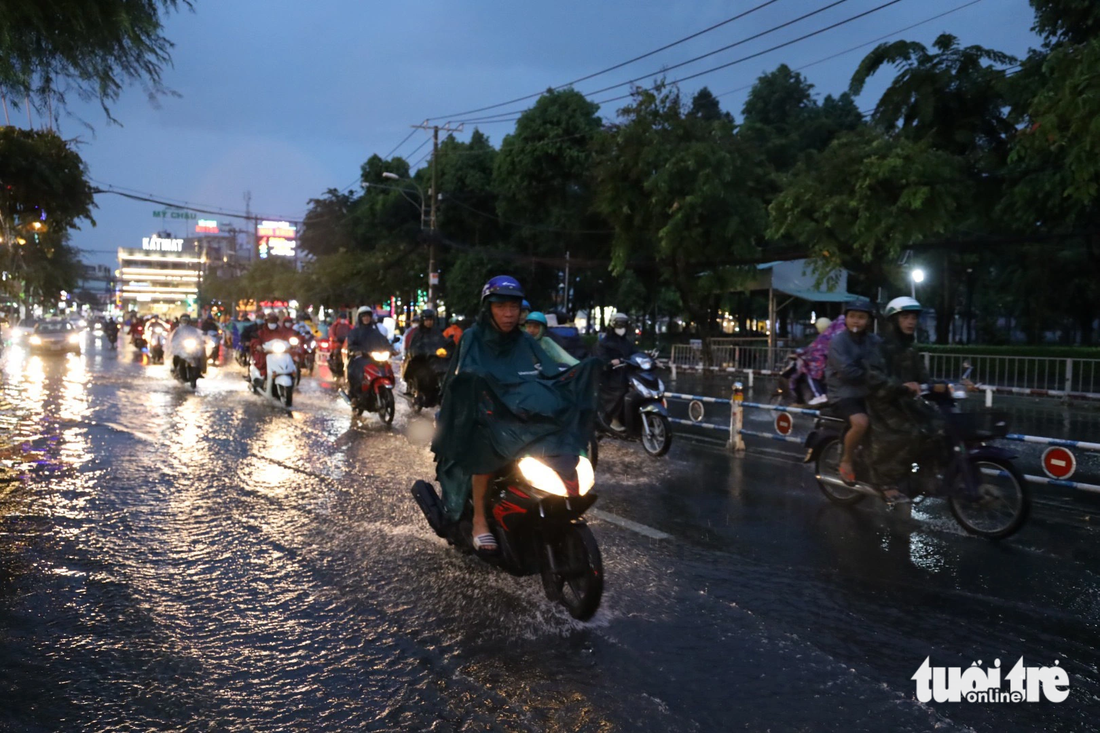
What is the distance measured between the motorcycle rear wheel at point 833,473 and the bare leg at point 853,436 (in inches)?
20.2

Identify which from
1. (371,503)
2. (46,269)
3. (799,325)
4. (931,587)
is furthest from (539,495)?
(799,325)

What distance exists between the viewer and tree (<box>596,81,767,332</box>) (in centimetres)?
2608

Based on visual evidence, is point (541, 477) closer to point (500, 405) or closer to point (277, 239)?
point (500, 405)

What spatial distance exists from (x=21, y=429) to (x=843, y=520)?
33.7ft

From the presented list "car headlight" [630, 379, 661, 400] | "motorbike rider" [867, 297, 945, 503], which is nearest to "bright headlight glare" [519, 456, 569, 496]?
"motorbike rider" [867, 297, 945, 503]

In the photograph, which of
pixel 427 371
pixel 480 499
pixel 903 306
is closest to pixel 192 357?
pixel 427 371

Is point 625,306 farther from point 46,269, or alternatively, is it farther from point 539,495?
point 539,495

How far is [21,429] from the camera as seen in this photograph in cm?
1208

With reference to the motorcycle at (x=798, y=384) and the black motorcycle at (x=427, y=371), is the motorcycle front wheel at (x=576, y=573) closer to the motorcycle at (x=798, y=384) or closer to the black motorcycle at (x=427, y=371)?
the black motorcycle at (x=427, y=371)

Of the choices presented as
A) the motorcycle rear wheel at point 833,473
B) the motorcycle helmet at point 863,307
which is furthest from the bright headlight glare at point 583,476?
the motorcycle rear wheel at point 833,473

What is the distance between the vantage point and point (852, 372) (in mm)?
7238

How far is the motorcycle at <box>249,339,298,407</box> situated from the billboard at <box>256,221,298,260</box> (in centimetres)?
10546

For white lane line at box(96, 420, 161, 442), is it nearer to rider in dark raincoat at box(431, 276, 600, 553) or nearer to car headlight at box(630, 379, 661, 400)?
car headlight at box(630, 379, 661, 400)
